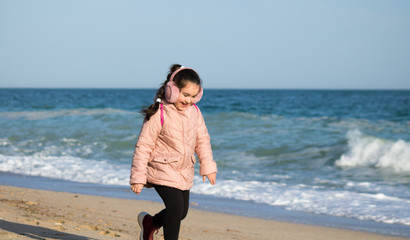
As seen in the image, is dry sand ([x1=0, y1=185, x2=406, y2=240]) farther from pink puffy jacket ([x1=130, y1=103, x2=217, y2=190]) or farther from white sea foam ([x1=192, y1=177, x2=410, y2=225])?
pink puffy jacket ([x1=130, y1=103, x2=217, y2=190])

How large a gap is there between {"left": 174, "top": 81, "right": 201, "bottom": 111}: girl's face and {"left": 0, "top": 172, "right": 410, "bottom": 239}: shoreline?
6.31ft

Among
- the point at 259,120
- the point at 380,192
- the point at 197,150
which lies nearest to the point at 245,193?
the point at 380,192

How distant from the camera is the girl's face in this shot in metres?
3.19

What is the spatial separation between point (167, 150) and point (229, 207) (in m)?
3.21

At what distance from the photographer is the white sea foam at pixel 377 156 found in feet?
31.5

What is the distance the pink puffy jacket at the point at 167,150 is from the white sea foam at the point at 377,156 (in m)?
6.94

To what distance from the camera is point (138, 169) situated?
311cm

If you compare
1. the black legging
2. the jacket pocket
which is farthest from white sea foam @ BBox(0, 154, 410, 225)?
the jacket pocket

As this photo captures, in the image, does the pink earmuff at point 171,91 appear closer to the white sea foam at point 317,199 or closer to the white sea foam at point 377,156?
the white sea foam at point 317,199

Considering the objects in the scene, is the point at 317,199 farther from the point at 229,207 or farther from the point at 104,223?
the point at 104,223

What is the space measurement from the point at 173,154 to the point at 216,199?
3708 millimetres

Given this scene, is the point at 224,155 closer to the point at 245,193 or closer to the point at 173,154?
the point at 245,193

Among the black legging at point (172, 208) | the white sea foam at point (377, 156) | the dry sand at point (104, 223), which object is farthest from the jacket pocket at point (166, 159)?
the white sea foam at point (377, 156)

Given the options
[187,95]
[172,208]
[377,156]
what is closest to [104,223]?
[172,208]
